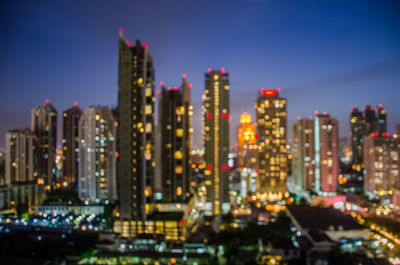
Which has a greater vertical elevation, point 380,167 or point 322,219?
point 380,167

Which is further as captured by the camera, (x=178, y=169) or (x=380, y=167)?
(x=380, y=167)

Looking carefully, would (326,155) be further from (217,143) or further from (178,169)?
(178,169)

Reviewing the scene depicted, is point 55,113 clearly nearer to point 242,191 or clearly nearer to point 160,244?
point 242,191

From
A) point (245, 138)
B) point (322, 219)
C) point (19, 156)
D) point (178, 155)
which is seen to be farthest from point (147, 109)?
point (245, 138)

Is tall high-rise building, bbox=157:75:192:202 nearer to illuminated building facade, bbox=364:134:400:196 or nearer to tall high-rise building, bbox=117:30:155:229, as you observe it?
tall high-rise building, bbox=117:30:155:229

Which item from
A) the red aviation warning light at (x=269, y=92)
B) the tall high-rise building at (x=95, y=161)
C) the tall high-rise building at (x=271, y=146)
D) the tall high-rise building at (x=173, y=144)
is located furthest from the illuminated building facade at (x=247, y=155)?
the tall high-rise building at (x=95, y=161)

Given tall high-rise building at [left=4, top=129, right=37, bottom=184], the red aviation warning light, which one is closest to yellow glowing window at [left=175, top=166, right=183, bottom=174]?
tall high-rise building at [left=4, top=129, right=37, bottom=184]

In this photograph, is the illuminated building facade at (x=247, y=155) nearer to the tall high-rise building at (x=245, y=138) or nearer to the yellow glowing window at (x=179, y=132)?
the tall high-rise building at (x=245, y=138)
